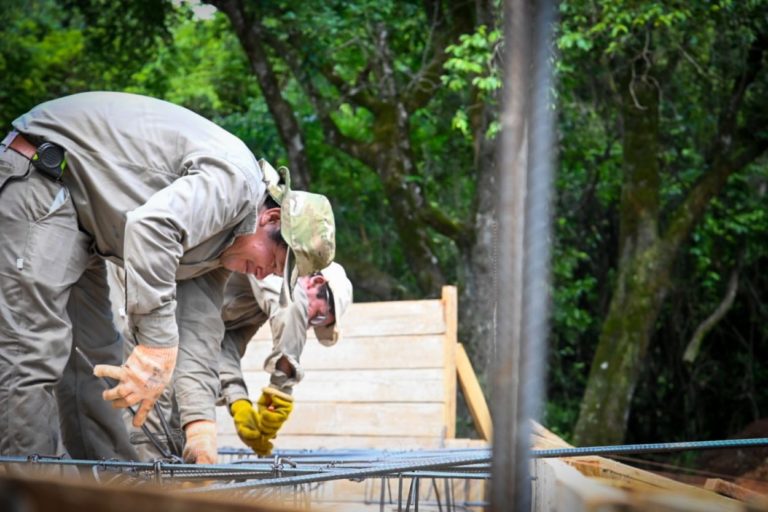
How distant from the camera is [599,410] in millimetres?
9445

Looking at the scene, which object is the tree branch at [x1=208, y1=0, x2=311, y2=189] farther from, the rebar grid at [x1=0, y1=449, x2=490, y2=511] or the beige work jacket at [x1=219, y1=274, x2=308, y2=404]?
the rebar grid at [x1=0, y1=449, x2=490, y2=511]

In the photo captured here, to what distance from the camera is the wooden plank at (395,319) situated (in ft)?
19.3

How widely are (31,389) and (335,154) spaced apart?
319 inches

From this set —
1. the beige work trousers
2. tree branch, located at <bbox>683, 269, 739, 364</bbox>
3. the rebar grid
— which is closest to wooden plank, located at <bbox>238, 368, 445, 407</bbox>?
the rebar grid

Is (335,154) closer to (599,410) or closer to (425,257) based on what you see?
(425,257)

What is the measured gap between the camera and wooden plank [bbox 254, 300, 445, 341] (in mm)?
5891

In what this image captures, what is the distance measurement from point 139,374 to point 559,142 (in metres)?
7.81

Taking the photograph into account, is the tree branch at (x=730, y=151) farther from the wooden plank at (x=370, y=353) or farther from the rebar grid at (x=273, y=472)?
the rebar grid at (x=273, y=472)

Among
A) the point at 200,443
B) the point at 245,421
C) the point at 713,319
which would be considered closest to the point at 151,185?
the point at 200,443

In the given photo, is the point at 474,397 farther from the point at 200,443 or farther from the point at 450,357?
the point at 200,443

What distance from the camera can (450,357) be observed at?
5.78m

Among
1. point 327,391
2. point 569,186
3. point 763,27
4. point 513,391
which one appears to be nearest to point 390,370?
point 327,391

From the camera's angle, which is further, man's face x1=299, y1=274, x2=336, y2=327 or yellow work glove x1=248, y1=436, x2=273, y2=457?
man's face x1=299, y1=274, x2=336, y2=327

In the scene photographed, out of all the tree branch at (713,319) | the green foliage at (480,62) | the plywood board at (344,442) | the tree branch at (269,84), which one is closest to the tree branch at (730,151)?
the tree branch at (713,319)
